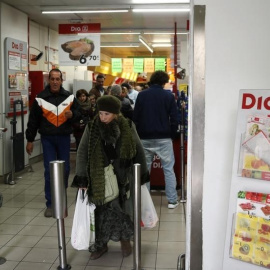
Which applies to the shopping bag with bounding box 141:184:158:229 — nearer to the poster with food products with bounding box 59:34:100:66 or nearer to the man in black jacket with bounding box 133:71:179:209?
the man in black jacket with bounding box 133:71:179:209

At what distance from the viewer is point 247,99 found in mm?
2023

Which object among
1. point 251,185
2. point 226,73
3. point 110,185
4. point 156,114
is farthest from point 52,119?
point 251,185

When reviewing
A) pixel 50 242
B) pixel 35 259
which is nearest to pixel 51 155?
pixel 50 242

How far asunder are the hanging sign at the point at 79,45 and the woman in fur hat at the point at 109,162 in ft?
15.4

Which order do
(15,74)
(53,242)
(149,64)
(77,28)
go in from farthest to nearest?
1. (149,64)
2. (77,28)
3. (15,74)
4. (53,242)

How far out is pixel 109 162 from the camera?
3.42 meters

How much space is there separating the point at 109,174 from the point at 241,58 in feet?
5.37

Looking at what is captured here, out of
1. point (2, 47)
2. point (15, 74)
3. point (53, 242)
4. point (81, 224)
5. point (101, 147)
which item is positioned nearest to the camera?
point (81, 224)

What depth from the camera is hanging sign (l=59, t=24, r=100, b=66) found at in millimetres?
7938

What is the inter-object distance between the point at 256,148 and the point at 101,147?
1653mm

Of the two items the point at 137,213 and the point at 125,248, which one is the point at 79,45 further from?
the point at 137,213

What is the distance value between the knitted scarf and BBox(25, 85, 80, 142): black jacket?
1440 mm

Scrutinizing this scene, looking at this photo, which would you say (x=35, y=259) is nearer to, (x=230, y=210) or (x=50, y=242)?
(x=50, y=242)

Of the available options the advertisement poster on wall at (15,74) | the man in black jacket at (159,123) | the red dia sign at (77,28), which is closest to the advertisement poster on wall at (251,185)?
the man in black jacket at (159,123)
